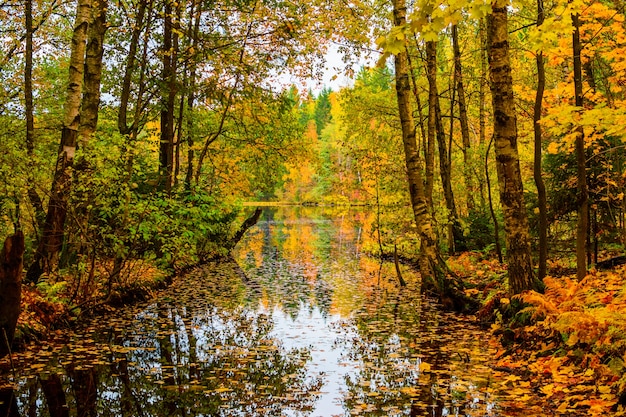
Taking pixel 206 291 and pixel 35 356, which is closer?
pixel 35 356

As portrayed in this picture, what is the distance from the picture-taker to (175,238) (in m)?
11.2

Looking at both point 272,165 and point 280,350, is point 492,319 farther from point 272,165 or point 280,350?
point 272,165

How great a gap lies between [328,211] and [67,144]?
9.22 meters

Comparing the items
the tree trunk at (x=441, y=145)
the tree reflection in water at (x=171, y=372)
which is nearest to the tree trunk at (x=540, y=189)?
the tree reflection in water at (x=171, y=372)

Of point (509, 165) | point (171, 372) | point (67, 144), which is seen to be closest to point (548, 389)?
point (509, 165)

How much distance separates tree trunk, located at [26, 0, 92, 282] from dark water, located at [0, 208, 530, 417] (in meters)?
1.57

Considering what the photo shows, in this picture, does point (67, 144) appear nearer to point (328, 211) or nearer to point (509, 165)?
point (509, 165)

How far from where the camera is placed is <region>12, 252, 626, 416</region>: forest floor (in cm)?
493

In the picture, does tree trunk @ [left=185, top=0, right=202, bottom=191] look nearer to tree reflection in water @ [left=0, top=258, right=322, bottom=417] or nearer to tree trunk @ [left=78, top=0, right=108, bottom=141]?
tree trunk @ [left=78, top=0, right=108, bottom=141]

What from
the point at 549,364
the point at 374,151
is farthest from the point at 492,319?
the point at 374,151

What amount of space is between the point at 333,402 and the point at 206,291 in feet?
27.6

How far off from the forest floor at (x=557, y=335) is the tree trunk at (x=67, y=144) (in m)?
0.69

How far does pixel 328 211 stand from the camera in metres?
16.5

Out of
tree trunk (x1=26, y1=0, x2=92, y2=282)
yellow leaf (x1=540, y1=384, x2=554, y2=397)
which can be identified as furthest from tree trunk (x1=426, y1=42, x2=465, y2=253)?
yellow leaf (x1=540, y1=384, x2=554, y2=397)
